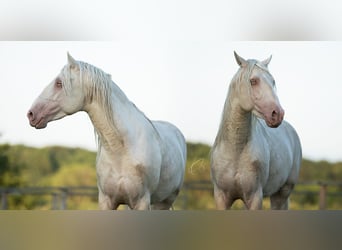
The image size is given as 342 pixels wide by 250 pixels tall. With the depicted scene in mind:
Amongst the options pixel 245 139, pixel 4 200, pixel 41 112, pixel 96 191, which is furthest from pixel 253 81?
pixel 4 200

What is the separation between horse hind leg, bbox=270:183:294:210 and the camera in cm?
395

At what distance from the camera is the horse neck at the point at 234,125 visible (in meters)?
3.30

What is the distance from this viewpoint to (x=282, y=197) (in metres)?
3.96

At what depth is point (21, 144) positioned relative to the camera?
532 cm

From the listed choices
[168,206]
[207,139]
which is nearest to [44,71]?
[207,139]

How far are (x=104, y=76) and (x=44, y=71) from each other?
72.8 inches

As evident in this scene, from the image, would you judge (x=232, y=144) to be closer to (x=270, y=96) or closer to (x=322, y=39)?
(x=270, y=96)

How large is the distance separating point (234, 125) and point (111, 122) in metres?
0.59

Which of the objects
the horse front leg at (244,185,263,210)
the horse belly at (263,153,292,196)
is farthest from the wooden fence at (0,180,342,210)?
the horse front leg at (244,185,263,210)

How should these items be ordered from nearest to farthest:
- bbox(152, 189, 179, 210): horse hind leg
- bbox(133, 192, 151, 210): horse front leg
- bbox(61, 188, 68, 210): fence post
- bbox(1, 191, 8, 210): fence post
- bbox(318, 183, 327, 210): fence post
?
bbox(133, 192, 151, 210): horse front leg
bbox(152, 189, 179, 210): horse hind leg
bbox(318, 183, 327, 210): fence post
bbox(61, 188, 68, 210): fence post
bbox(1, 191, 8, 210): fence post

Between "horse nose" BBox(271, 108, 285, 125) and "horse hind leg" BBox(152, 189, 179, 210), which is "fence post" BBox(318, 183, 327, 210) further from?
"horse nose" BBox(271, 108, 285, 125)

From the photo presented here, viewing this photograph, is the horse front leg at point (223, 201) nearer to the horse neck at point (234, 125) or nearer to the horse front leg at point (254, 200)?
the horse front leg at point (254, 200)

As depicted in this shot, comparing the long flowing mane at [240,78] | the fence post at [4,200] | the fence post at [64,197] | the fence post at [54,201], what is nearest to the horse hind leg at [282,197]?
the long flowing mane at [240,78]

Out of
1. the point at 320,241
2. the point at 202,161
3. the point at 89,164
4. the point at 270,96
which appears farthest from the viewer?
the point at 89,164
